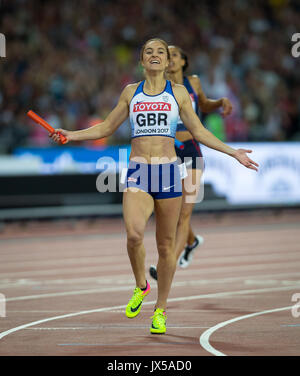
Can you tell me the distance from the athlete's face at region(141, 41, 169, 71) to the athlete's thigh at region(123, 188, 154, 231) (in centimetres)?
121

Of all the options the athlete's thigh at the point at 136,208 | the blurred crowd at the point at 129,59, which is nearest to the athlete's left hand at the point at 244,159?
the athlete's thigh at the point at 136,208

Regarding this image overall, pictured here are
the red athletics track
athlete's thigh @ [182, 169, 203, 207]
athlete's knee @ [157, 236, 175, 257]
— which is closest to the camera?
the red athletics track

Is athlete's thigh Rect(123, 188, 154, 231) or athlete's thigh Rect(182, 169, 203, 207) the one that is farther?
athlete's thigh Rect(182, 169, 203, 207)

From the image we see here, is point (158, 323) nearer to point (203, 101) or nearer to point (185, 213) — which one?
point (185, 213)

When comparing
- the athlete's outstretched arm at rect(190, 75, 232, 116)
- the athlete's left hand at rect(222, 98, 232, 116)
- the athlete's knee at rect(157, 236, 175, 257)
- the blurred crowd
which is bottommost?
the athlete's knee at rect(157, 236, 175, 257)

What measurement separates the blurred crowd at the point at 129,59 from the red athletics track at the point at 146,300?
3.59 meters

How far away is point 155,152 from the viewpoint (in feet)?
27.0

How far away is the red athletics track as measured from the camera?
7.66 m

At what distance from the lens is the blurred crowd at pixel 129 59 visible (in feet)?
71.1

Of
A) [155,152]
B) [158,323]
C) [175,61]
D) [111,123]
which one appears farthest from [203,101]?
[158,323]

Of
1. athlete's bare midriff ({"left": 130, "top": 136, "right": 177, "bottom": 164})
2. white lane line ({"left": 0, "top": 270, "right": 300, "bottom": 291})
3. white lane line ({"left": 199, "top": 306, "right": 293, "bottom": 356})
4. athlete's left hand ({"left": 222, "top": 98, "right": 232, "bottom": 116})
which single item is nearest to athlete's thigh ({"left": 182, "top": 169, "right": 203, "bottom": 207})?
athlete's left hand ({"left": 222, "top": 98, "right": 232, "bottom": 116})

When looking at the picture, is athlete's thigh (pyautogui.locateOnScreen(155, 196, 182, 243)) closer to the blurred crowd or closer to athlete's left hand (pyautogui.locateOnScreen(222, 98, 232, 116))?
athlete's left hand (pyautogui.locateOnScreen(222, 98, 232, 116))
